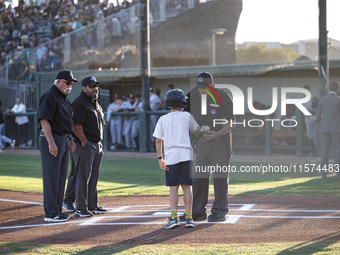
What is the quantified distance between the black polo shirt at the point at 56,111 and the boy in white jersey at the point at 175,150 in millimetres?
1436

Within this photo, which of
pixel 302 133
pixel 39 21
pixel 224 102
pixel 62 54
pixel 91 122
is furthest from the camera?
pixel 39 21

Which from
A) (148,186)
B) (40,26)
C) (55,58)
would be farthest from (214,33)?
(148,186)

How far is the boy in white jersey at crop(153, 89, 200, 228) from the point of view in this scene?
5.75 m

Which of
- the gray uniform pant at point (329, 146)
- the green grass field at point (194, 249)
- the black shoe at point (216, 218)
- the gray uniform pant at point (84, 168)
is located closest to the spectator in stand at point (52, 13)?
the gray uniform pant at point (329, 146)

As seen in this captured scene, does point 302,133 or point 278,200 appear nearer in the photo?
point 278,200

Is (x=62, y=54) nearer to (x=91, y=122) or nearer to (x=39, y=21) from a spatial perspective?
(x=39, y=21)

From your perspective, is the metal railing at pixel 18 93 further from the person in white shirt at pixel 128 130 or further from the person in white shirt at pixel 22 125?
the person in white shirt at pixel 128 130

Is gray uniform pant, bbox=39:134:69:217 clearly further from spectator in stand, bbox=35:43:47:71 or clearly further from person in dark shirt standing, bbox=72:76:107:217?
spectator in stand, bbox=35:43:47:71

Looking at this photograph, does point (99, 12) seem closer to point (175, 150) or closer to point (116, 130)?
point (116, 130)

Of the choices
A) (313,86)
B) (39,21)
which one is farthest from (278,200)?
(39,21)

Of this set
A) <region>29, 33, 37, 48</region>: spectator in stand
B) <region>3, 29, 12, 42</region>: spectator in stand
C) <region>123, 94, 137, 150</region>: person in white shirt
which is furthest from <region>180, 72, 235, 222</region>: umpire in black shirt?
<region>3, 29, 12, 42</region>: spectator in stand

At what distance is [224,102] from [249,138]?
35.1 ft

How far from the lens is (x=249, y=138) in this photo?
16781mm

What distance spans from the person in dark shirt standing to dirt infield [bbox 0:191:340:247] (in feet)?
1.03
